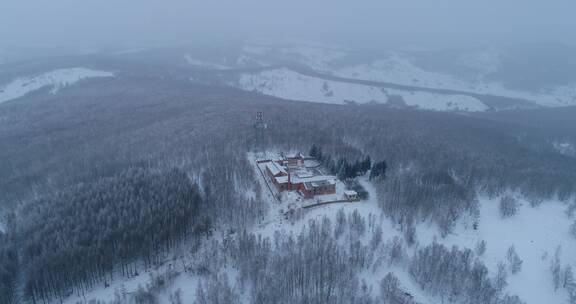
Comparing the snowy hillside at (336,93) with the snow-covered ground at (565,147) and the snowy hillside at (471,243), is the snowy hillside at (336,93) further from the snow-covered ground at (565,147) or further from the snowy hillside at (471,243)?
the snowy hillside at (471,243)

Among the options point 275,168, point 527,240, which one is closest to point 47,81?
Answer: point 275,168

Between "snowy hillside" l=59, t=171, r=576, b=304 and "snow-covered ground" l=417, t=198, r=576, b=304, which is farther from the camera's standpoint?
"snow-covered ground" l=417, t=198, r=576, b=304

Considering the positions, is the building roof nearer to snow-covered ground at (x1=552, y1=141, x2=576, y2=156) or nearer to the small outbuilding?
the small outbuilding

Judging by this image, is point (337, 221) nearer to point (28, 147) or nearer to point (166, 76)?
point (28, 147)

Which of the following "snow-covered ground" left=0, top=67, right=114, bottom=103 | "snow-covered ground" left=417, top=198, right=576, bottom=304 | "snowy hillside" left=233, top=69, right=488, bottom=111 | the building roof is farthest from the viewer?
"snowy hillside" left=233, top=69, right=488, bottom=111

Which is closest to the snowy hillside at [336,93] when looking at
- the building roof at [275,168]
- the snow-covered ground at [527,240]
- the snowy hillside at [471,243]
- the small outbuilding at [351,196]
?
the building roof at [275,168]

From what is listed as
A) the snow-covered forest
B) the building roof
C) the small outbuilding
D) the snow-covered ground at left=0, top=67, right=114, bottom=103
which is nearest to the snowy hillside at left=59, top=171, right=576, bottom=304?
the snow-covered forest

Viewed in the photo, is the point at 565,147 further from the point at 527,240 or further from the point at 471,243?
the point at 471,243
